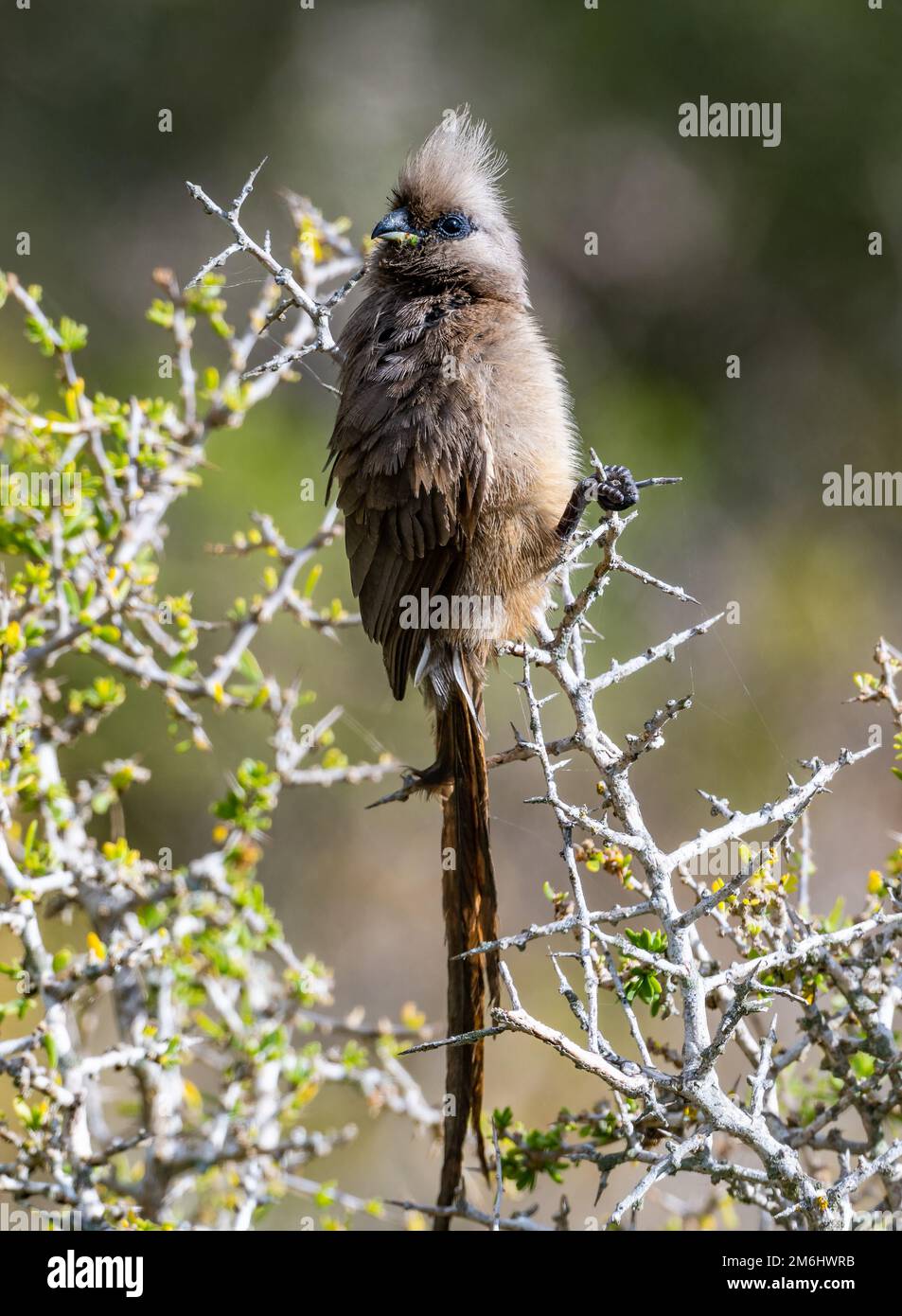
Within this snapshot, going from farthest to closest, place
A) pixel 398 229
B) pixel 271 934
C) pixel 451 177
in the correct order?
pixel 451 177 → pixel 398 229 → pixel 271 934

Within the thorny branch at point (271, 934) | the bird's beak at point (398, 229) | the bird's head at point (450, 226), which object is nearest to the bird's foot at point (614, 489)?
the thorny branch at point (271, 934)

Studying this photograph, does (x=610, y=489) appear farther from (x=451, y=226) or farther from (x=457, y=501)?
(x=451, y=226)

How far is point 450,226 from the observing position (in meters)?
4.09

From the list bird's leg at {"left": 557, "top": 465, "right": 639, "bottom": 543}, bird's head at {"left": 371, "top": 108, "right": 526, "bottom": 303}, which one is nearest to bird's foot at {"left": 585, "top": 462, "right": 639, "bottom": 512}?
bird's leg at {"left": 557, "top": 465, "right": 639, "bottom": 543}

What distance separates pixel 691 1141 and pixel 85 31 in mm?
8751

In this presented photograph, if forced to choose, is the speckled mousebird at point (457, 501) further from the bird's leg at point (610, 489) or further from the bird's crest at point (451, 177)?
the bird's crest at point (451, 177)

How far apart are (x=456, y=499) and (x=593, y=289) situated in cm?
586

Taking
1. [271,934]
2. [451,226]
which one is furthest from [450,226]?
[271,934]

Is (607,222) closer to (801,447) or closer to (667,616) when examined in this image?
(801,447)

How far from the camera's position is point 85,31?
8.84 m

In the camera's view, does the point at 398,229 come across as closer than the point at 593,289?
Yes

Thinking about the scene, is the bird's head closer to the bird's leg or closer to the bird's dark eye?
the bird's dark eye

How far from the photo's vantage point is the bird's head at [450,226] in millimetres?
4000
